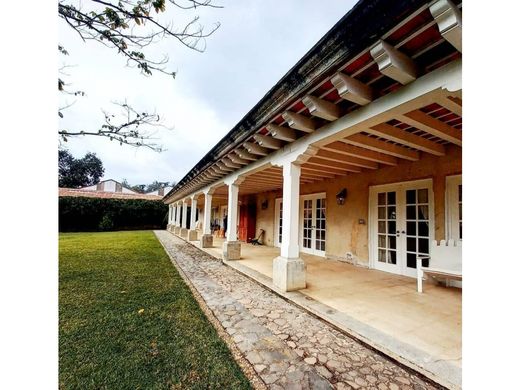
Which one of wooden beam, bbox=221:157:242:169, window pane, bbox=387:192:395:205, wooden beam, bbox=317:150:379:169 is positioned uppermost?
wooden beam, bbox=221:157:242:169

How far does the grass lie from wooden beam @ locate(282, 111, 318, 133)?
9.07 feet

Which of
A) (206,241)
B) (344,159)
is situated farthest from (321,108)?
(206,241)

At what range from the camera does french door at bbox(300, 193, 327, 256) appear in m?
7.60

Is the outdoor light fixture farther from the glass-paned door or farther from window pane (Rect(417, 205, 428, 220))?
the glass-paned door

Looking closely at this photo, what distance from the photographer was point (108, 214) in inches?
800

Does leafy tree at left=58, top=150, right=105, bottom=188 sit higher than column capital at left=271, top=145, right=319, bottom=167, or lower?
higher

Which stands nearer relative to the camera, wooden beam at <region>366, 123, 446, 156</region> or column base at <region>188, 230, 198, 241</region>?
wooden beam at <region>366, 123, 446, 156</region>

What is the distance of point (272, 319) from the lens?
10.4 ft

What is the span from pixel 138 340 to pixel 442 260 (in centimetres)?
453

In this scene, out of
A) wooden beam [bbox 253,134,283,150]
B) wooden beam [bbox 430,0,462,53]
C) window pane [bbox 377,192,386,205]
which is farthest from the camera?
window pane [bbox 377,192,386,205]

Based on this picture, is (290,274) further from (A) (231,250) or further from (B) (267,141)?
(A) (231,250)

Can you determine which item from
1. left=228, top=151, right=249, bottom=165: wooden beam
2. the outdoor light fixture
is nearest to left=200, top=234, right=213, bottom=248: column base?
left=228, top=151, right=249, bottom=165: wooden beam
